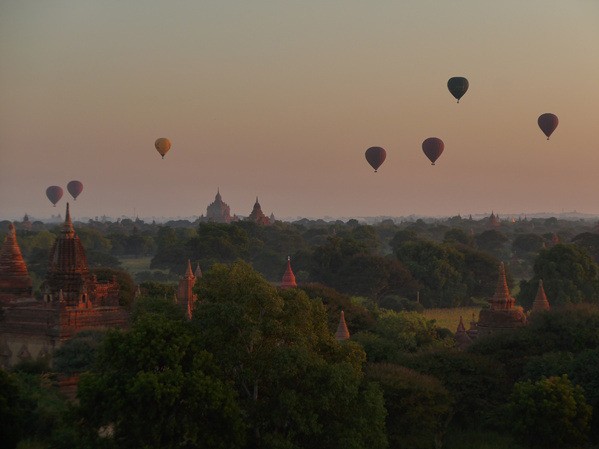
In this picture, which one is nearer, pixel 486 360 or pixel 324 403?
pixel 324 403

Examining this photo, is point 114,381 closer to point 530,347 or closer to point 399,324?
point 530,347

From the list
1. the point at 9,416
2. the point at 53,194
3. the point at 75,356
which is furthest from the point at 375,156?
the point at 53,194

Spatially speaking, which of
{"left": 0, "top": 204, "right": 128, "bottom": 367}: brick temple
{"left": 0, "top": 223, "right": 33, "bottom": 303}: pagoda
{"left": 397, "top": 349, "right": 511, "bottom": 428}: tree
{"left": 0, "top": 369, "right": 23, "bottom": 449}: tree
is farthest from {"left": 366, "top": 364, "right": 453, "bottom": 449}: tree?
{"left": 0, "top": 223, "right": 33, "bottom": 303}: pagoda

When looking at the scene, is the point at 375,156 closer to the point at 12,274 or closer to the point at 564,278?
the point at 564,278

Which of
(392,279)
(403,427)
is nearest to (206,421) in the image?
(403,427)

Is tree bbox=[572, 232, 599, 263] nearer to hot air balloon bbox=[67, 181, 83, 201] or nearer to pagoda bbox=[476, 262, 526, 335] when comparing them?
pagoda bbox=[476, 262, 526, 335]

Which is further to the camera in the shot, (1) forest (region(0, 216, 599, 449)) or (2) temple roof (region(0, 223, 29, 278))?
(2) temple roof (region(0, 223, 29, 278))
